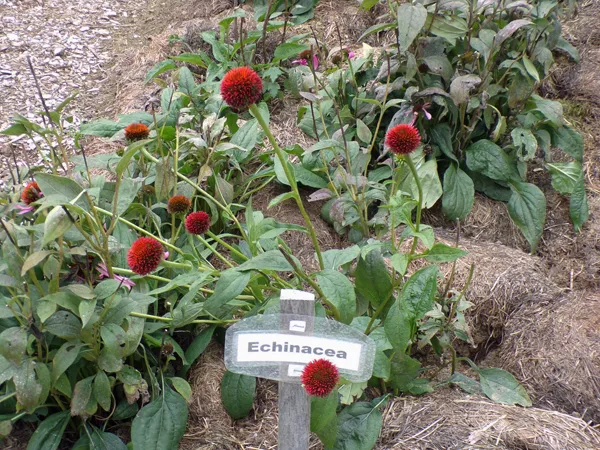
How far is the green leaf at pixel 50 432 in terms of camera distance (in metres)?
1.89

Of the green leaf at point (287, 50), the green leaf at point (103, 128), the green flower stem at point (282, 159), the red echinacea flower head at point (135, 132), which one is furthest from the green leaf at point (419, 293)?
the green leaf at point (287, 50)

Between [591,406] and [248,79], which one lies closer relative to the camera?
[248,79]

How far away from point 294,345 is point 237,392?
66cm

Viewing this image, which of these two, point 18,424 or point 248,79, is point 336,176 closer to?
point 248,79

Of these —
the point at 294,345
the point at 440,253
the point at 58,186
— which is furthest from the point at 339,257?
the point at 58,186

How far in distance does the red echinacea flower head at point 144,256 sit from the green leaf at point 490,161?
5.37 feet

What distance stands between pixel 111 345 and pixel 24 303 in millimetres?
302

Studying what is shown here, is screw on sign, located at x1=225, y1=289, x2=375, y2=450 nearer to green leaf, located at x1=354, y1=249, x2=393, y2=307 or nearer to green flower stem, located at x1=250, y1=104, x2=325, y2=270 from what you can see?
green flower stem, located at x1=250, y1=104, x2=325, y2=270

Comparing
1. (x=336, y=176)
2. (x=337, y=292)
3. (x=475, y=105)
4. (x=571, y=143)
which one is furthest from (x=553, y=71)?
(x=337, y=292)

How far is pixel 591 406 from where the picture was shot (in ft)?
6.95

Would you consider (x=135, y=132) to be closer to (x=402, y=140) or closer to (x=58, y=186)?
(x=58, y=186)

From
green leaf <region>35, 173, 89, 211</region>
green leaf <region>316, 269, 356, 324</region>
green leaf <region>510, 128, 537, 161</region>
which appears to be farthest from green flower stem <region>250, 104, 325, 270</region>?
green leaf <region>510, 128, 537, 161</region>

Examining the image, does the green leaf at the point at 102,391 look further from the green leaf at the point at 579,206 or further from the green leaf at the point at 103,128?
the green leaf at the point at 579,206

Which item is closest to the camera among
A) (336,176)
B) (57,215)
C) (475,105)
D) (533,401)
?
(57,215)
